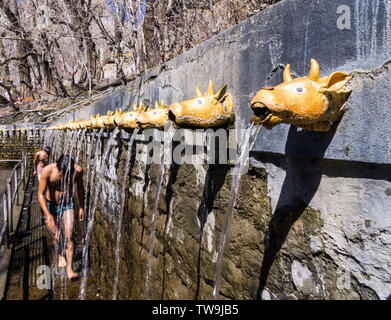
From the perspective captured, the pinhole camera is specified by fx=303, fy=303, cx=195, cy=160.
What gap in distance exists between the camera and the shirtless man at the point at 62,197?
209 inches

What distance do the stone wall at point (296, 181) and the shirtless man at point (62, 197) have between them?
3.18 metres

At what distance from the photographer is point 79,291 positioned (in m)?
5.18

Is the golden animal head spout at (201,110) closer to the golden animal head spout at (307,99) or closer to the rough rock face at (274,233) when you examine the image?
the rough rock face at (274,233)

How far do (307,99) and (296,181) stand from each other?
1.81ft

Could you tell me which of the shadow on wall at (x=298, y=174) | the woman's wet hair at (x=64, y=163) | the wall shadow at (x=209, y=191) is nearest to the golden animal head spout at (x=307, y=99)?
the shadow on wall at (x=298, y=174)

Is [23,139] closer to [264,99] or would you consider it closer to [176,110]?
[176,110]

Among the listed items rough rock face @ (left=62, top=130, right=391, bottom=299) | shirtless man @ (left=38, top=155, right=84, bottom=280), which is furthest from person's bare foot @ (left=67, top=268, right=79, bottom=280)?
rough rock face @ (left=62, top=130, right=391, bottom=299)

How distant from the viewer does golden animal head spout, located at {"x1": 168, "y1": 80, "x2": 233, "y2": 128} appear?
1.70 m

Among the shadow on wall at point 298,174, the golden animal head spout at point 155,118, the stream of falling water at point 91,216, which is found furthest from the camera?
→ the stream of falling water at point 91,216

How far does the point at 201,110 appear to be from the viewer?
1720mm

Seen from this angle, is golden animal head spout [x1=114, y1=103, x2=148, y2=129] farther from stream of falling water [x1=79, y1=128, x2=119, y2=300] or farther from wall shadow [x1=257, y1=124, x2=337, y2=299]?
stream of falling water [x1=79, y1=128, x2=119, y2=300]
